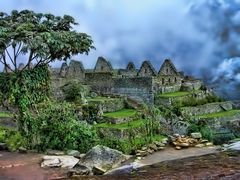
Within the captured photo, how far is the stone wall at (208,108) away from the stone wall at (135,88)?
12.1 feet

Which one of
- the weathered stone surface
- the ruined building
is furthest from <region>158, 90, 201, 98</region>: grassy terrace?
the weathered stone surface

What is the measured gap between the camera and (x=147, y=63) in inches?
1870

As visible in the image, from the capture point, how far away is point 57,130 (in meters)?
32.2

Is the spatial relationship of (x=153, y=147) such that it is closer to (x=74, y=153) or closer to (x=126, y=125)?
(x=126, y=125)

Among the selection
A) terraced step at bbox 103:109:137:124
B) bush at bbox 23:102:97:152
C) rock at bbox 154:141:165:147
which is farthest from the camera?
terraced step at bbox 103:109:137:124

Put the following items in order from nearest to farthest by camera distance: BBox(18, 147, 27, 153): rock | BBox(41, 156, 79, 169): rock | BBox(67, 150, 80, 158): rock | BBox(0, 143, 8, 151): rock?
BBox(41, 156, 79, 169): rock < BBox(67, 150, 80, 158): rock < BBox(18, 147, 27, 153): rock < BBox(0, 143, 8, 151): rock

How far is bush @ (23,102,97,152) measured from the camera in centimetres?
3138

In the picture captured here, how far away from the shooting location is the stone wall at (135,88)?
4191 centimetres

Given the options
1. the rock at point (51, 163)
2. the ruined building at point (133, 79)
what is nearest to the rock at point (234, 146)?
the ruined building at point (133, 79)

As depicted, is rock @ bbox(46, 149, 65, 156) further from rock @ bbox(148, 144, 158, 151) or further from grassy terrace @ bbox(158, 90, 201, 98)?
grassy terrace @ bbox(158, 90, 201, 98)

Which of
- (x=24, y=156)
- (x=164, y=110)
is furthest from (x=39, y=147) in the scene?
(x=164, y=110)

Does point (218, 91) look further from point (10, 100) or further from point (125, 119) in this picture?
point (10, 100)

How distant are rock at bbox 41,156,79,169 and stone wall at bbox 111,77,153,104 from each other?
49.0ft

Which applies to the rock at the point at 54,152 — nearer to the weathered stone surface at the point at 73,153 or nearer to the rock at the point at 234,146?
the weathered stone surface at the point at 73,153
